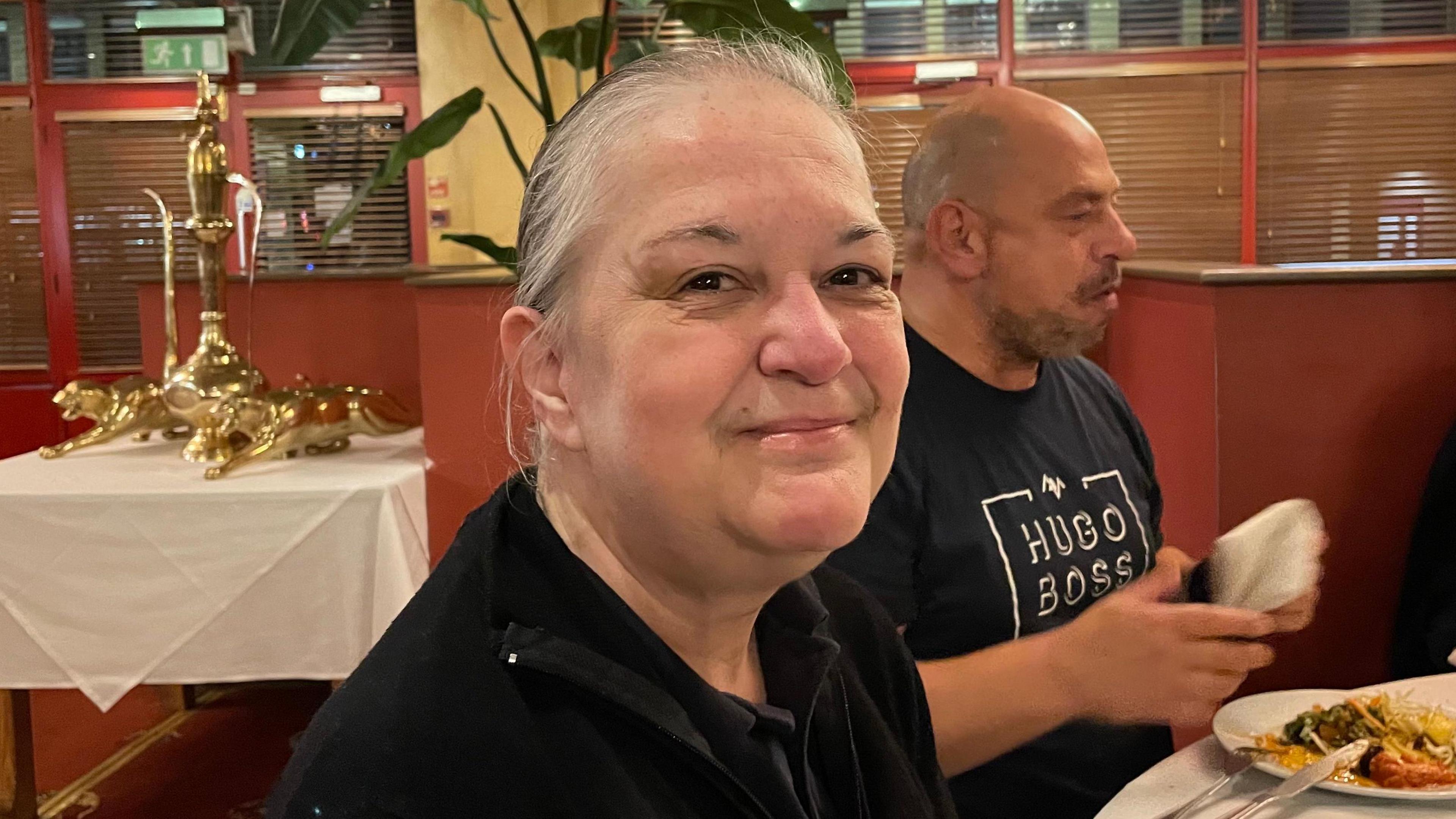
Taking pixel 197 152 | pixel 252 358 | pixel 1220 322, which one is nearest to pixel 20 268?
pixel 252 358

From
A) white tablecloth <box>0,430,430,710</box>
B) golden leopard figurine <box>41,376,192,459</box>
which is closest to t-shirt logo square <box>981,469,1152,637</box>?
white tablecloth <box>0,430,430,710</box>

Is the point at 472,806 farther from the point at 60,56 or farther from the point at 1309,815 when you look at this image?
the point at 60,56

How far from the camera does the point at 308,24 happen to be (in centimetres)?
264

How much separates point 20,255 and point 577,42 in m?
4.85

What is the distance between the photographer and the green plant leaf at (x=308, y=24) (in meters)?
2.62

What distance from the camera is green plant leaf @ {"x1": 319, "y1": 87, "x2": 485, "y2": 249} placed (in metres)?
2.72

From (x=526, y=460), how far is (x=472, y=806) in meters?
0.41

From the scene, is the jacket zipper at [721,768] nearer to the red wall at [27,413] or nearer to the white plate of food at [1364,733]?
the white plate of food at [1364,733]

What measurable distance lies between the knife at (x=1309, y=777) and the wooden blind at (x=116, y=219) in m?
6.12

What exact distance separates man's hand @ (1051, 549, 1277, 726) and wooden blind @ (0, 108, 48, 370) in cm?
648

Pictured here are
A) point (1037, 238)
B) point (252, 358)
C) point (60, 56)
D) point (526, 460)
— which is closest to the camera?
point (526, 460)

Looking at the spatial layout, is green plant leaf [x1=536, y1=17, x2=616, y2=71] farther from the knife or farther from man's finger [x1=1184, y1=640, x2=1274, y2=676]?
the knife

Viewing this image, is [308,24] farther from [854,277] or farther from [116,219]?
[116,219]

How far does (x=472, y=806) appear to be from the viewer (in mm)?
691
